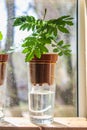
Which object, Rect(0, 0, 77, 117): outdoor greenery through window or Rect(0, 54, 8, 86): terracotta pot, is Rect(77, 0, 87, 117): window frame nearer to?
Rect(0, 0, 77, 117): outdoor greenery through window

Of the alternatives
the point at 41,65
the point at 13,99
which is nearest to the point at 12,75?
the point at 13,99

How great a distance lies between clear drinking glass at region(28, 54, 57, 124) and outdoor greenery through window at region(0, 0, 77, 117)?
190 mm

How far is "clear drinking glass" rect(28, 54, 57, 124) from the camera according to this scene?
1225 millimetres

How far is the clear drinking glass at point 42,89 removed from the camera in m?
1.22

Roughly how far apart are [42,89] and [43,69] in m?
0.09

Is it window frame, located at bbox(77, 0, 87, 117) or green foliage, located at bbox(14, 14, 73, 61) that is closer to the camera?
green foliage, located at bbox(14, 14, 73, 61)

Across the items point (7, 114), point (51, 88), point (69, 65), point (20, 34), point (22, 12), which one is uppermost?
point (22, 12)

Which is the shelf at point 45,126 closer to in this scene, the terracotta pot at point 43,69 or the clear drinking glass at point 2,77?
the clear drinking glass at point 2,77

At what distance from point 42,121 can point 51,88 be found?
0.16 meters

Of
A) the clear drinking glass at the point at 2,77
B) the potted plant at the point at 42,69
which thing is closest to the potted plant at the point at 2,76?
the clear drinking glass at the point at 2,77

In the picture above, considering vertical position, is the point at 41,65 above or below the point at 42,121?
above

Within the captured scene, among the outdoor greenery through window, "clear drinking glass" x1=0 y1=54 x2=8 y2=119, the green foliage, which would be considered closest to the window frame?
the outdoor greenery through window

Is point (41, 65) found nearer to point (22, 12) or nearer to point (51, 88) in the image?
point (51, 88)

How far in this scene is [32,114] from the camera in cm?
124
